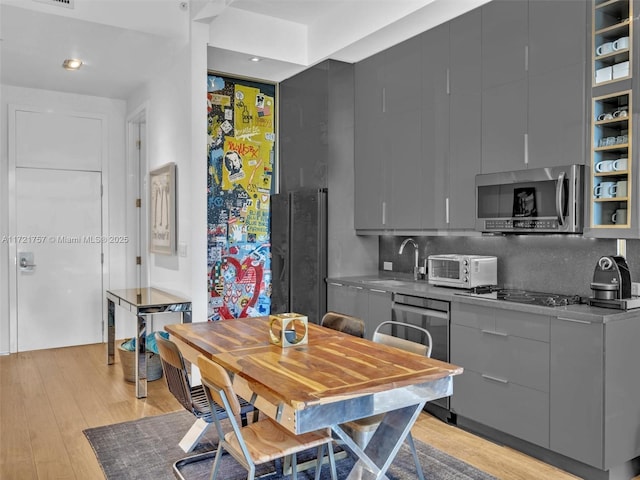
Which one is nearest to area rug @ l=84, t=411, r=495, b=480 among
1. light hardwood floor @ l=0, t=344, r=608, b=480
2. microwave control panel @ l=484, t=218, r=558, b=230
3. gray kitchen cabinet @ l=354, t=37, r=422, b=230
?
light hardwood floor @ l=0, t=344, r=608, b=480

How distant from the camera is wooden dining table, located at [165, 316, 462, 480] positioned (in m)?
1.94

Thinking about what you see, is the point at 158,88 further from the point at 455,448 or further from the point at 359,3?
the point at 455,448

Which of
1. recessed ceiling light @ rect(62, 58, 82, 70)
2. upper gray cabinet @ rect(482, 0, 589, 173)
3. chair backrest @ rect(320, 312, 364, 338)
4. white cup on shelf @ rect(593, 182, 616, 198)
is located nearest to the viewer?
white cup on shelf @ rect(593, 182, 616, 198)

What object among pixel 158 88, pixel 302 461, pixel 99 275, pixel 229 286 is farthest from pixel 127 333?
pixel 302 461

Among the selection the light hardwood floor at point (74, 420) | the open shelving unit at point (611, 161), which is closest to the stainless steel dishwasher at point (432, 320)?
the light hardwood floor at point (74, 420)

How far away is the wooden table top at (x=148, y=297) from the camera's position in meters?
4.20

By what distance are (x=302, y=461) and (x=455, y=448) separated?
3.21 ft

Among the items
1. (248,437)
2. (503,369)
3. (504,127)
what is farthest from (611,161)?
(248,437)

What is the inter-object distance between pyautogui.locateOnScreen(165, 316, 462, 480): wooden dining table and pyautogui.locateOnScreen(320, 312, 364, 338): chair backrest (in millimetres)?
340

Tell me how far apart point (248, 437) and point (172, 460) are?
38.2 inches

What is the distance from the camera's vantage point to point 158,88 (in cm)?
506

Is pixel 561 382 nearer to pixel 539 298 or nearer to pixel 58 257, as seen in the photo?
pixel 539 298

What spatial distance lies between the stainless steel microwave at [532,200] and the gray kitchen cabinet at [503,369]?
0.59 metres

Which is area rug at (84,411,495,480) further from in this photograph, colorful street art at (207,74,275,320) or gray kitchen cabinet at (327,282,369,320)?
colorful street art at (207,74,275,320)
